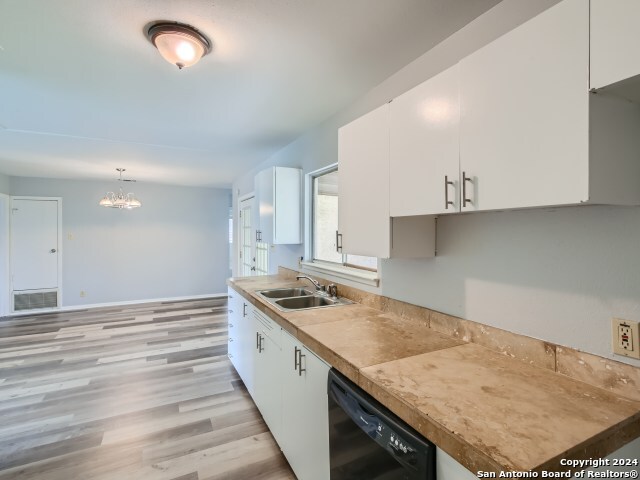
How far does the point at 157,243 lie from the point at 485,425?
6933mm

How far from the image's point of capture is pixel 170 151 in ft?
12.6

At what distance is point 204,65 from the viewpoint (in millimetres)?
1857

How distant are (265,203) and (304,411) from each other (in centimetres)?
228

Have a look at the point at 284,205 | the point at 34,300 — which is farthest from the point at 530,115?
the point at 34,300

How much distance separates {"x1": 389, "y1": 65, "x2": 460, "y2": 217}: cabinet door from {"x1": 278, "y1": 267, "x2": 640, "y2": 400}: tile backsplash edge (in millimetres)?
603

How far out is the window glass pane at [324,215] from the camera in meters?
3.10

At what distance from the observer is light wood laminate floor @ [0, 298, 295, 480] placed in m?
1.96

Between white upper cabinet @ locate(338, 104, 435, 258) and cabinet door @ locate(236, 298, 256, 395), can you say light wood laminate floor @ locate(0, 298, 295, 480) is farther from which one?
white upper cabinet @ locate(338, 104, 435, 258)

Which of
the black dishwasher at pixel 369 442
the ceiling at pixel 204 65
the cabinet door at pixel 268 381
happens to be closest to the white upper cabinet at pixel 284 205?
the ceiling at pixel 204 65

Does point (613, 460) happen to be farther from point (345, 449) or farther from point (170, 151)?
point (170, 151)

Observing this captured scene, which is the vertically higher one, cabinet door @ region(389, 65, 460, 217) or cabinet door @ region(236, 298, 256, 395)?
cabinet door @ region(389, 65, 460, 217)

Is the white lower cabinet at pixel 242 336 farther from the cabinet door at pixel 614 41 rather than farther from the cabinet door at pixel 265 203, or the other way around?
the cabinet door at pixel 614 41

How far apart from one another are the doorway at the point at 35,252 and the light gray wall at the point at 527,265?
6668 mm

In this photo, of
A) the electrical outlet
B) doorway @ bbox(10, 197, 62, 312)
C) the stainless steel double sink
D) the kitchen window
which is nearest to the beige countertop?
the electrical outlet
